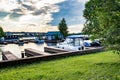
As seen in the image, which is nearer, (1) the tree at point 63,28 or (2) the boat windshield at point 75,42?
(2) the boat windshield at point 75,42

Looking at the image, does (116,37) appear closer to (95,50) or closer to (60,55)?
(60,55)

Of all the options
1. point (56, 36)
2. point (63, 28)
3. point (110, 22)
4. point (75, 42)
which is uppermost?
point (110, 22)

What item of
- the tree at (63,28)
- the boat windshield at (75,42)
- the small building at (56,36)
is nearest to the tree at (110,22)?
the boat windshield at (75,42)

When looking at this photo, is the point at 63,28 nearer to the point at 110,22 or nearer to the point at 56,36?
the point at 56,36

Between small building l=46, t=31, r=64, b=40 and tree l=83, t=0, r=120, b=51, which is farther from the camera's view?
small building l=46, t=31, r=64, b=40

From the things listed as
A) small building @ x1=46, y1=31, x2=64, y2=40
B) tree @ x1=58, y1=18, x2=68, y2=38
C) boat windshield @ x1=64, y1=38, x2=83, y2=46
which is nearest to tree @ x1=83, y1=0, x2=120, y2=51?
boat windshield @ x1=64, y1=38, x2=83, y2=46

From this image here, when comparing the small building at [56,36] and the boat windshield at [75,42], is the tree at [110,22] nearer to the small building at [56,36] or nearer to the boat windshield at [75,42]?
the boat windshield at [75,42]

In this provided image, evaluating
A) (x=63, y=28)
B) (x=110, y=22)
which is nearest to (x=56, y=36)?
(x=63, y=28)

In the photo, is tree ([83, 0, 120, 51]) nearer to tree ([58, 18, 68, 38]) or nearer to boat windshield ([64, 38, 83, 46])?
boat windshield ([64, 38, 83, 46])

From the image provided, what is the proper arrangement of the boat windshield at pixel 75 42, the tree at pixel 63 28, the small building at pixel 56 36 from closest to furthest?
the boat windshield at pixel 75 42 < the small building at pixel 56 36 < the tree at pixel 63 28

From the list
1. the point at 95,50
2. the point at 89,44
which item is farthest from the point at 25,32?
the point at 95,50

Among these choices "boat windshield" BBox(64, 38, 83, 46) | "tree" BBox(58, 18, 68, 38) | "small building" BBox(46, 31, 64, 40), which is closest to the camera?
"boat windshield" BBox(64, 38, 83, 46)

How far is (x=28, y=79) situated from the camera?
374 inches

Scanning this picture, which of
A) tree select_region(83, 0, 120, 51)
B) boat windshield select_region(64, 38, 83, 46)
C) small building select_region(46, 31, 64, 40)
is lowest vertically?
small building select_region(46, 31, 64, 40)
